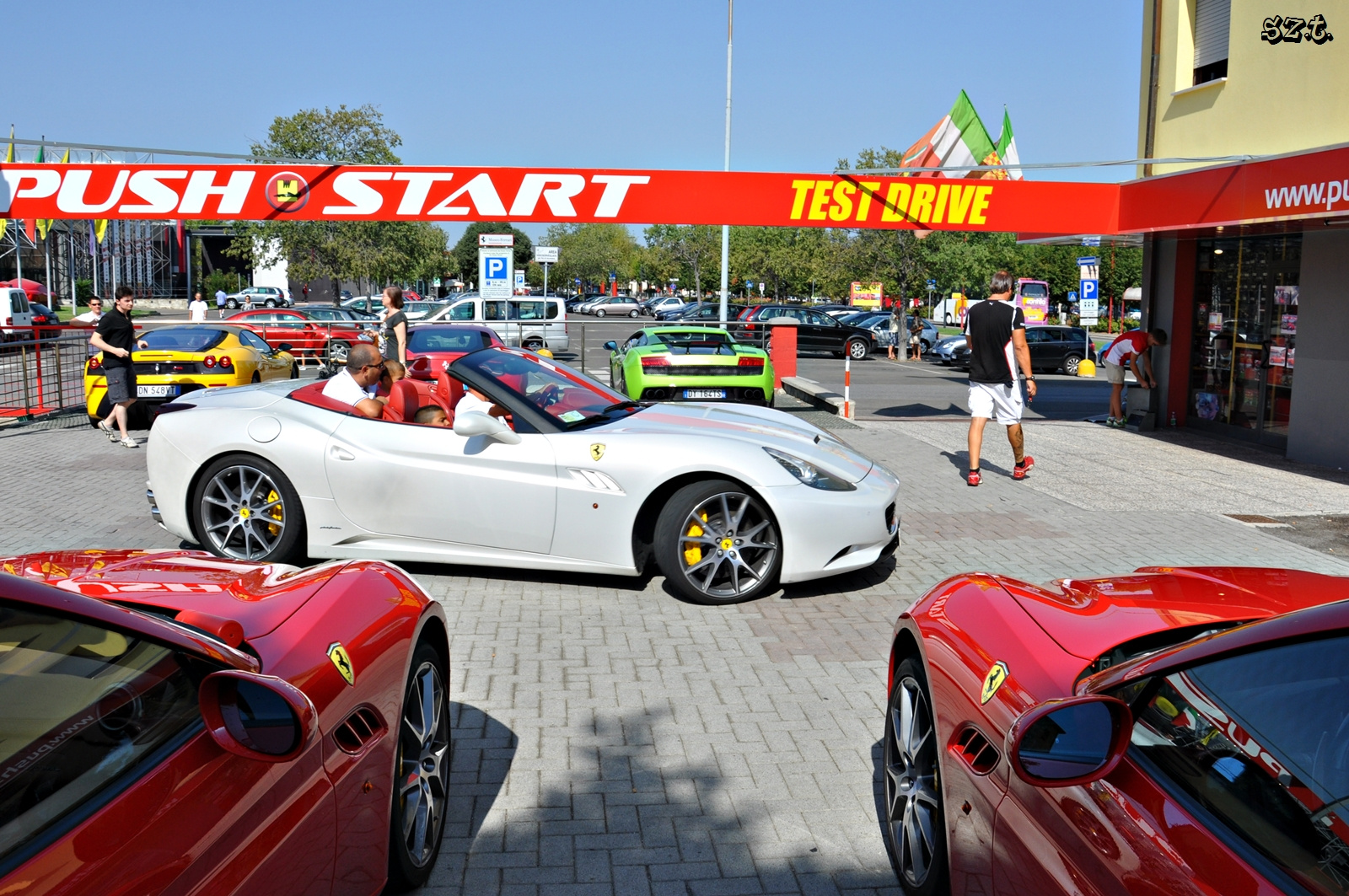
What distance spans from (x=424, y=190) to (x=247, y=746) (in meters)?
13.6

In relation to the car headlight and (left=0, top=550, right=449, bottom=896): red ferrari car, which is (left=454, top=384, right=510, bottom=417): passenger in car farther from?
(left=0, top=550, right=449, bottom=896): red ferrari car

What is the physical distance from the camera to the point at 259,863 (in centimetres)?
219

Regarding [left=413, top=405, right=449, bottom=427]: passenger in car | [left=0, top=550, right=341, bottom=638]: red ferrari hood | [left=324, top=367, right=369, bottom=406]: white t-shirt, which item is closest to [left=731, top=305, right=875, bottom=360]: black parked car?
[left=324, top=367, right=369, bottom=406]: white t-shirt

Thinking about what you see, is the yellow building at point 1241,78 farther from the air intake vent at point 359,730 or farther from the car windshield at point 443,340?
the air intake vent at point 359,730

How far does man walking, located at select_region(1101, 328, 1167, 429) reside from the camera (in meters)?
15.4

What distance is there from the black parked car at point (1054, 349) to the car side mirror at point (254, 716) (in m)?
32.0

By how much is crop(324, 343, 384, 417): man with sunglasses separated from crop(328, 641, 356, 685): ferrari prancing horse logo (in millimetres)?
4446

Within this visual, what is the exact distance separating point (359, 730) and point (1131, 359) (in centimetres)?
1471

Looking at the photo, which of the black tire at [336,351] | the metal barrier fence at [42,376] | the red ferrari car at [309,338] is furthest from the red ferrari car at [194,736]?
the black tire at [336,351]

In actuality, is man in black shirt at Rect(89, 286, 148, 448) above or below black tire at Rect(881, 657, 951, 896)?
above

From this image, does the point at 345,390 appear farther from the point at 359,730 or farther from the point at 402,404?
the point at 359,730

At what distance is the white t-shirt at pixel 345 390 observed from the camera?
7.34 meters

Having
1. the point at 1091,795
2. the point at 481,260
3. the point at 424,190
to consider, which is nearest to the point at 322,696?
the point at 1091,795

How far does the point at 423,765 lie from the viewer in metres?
A: 3.52
